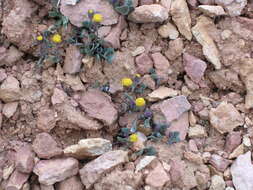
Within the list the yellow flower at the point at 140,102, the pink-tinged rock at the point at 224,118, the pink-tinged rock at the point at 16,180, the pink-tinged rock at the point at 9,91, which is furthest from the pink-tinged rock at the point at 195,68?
the pink-tinged rock at the point at 16,180

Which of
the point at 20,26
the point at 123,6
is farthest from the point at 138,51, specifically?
the point at 20,26

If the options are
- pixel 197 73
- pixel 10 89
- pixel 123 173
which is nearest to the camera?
pixel 123 173

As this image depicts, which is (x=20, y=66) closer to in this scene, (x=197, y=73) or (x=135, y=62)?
(x=135, y=62)

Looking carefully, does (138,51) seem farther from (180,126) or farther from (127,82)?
(180,126)

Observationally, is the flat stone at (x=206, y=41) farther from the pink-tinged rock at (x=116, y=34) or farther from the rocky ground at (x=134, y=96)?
the pink-tinged rock at (x=116, y=34)

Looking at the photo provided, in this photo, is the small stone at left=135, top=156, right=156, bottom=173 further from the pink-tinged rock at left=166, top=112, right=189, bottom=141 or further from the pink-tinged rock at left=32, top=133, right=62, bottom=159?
the pink-tinged rock at left=32, top=133, right=62, bottom=159

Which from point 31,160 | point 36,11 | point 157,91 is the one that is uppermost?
point 36,11

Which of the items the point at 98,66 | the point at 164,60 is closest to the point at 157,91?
the point at 164,60
